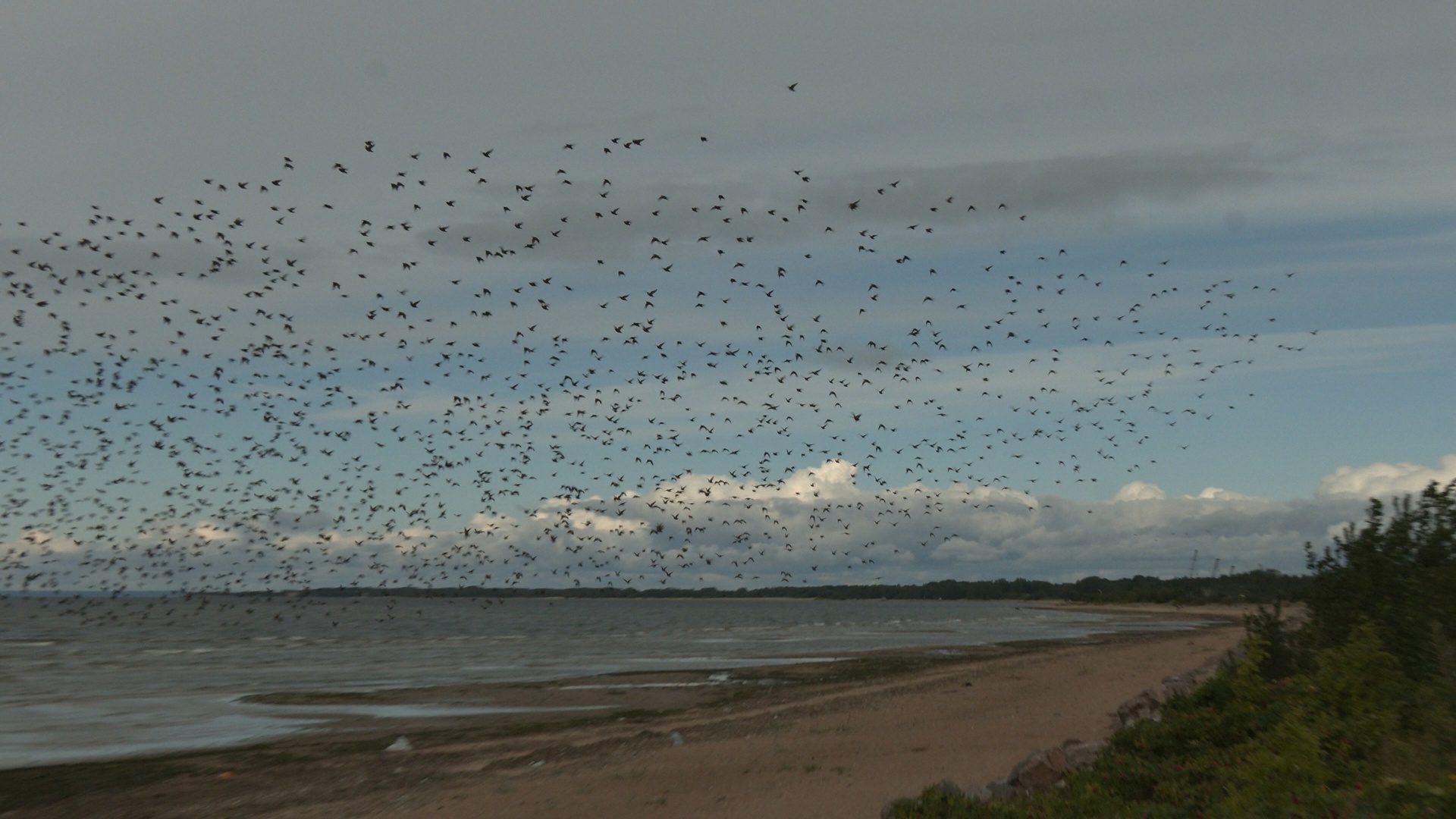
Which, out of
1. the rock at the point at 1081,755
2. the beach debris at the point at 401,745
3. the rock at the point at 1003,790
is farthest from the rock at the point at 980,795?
the beach debris at the point at 401,745

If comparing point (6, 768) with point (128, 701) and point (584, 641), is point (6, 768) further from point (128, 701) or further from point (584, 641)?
point (584, 641)

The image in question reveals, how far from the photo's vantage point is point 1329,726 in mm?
14016

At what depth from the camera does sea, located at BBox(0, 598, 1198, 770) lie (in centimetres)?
3441

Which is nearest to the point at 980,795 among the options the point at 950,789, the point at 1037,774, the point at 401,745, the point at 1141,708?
the point at 1037,774

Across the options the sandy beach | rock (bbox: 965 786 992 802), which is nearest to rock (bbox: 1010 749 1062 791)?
rock (bbox: 965 786 992 802)

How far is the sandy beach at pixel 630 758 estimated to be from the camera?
68.7 feet

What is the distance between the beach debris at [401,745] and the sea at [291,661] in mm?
4857

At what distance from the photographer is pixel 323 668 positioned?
6034 cm

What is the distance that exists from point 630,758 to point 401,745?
23.7 ft

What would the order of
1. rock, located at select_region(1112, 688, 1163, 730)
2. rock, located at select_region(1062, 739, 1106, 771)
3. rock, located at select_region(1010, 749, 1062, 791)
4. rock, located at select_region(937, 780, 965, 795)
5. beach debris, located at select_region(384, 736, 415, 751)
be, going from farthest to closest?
1. beach debris, located at select_region(384, 736, 415, 751)
2. rock, located at select_region(1112, 688, 1163, 730)
3. rock, located at select_region(1062, 739, 1106, 771)
4. rock, located at select_region(1010, 749, 1062, 791)
5. rock, located at select_region(937, 780, 965, 795)

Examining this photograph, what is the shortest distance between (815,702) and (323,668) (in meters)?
34.1

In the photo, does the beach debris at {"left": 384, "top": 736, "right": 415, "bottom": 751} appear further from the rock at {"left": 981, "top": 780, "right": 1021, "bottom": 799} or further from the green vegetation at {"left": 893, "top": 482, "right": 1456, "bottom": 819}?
the green vegetation at {"left": 893, "top": 482, "right": 1456, "bottom": 819}

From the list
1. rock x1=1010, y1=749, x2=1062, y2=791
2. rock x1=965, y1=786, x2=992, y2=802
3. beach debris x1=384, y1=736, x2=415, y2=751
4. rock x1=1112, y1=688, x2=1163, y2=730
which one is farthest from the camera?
beach debris x1=384, y1=736, x2=415, y2=751

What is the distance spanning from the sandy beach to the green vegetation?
217 inches
